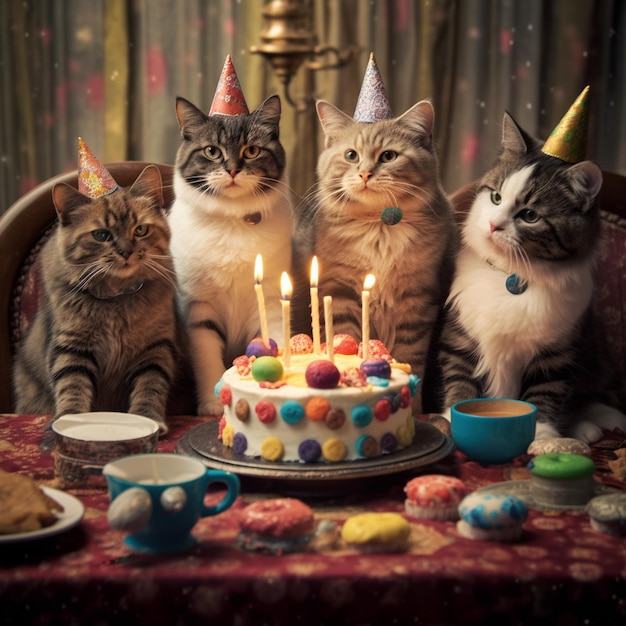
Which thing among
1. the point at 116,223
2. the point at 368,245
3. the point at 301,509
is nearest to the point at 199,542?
the point at 301,509

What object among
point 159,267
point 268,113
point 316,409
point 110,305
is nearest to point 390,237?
point 268,113

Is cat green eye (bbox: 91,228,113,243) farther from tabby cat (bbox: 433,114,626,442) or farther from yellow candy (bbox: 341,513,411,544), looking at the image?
yellow candy (bbox: 341,513,411,544)

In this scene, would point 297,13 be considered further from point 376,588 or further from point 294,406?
point 376,588

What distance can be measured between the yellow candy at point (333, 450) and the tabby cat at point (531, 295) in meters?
0.53

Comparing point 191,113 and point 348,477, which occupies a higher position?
point 191,113

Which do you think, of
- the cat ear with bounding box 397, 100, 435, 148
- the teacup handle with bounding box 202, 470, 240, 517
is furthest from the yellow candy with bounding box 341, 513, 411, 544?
the cat ear with bounding box 397, 100, 435, 148

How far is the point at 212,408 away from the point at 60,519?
77cm

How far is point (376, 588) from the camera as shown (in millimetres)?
1055

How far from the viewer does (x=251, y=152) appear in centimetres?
196

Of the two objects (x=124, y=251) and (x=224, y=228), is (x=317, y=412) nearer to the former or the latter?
(x=124, y=251)

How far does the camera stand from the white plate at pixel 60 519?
3.56 ft

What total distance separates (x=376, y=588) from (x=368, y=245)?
1058mm

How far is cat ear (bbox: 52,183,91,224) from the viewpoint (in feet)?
5.90

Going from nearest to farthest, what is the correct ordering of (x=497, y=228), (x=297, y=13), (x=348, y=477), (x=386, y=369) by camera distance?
(x=348, y=477)
(x=386, y=369)
(x=497, y=228)
(x=297, y=13)
